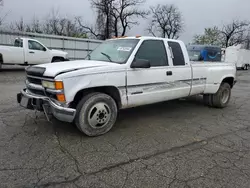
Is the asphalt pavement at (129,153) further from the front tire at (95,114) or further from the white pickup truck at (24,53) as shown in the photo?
the white pickup truck at (24,53)

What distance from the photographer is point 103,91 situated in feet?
12.7

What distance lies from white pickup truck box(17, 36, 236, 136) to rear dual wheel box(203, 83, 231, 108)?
1.11m

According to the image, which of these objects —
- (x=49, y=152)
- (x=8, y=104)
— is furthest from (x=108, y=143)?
(x=8, y=104)

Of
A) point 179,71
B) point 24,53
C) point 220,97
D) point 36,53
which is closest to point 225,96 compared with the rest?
point 220,97

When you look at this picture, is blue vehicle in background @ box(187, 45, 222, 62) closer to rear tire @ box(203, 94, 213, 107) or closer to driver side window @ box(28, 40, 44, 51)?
rear tire @ box(203, 94, 213, 107)

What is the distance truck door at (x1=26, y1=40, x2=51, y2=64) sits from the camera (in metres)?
12.2

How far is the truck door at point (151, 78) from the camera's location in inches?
157

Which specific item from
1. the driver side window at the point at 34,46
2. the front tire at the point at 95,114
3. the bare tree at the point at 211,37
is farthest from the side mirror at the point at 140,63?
the bare tree at the point at 211,37

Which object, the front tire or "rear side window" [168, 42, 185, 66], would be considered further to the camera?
"rear side window" [168, 42, 185, 66]

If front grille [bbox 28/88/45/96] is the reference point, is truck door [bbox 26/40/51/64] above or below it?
above

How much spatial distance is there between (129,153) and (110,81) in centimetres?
130

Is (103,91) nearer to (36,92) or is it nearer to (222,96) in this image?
(36,92)

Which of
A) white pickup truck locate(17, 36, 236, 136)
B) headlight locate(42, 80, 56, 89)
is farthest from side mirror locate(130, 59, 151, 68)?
headlight locate(42, 80, 56, 89)

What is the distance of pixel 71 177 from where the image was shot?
8.18ft
